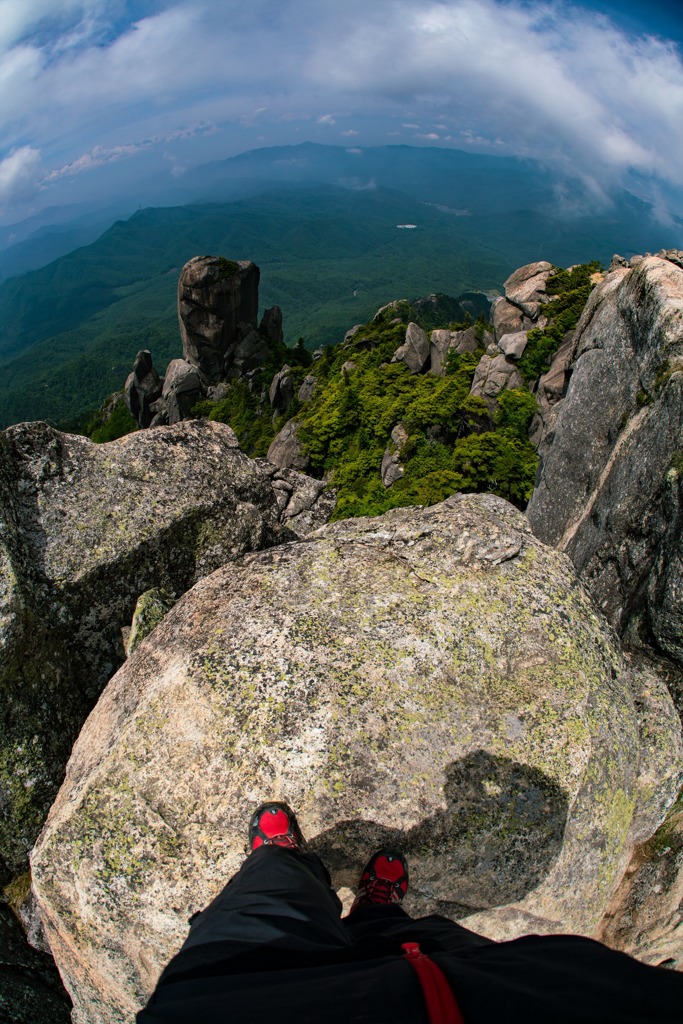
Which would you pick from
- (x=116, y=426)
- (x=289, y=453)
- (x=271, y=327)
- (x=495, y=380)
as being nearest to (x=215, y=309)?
(x=271, y=327)

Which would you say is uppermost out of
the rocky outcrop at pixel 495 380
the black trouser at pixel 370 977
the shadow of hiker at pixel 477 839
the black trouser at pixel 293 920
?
the black trouser at pixel 370 977


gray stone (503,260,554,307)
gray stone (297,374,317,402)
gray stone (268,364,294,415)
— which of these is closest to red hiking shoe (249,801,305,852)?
gray stone (503,260,554,307)

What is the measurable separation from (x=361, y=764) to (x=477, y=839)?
1525 mm

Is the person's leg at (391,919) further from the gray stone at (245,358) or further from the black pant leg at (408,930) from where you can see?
the gray stone at (245,358)

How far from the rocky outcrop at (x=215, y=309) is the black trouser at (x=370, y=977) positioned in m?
70.6

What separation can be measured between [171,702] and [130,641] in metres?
1.96

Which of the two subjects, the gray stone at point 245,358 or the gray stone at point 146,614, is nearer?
the gray stone at point 146,614

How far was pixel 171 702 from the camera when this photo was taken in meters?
6.46

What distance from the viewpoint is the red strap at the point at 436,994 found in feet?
8.09

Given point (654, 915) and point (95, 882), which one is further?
point (654, 915)

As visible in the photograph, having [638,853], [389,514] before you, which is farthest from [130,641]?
[638,853]

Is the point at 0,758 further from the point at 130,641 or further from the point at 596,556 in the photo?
the point at 596,556

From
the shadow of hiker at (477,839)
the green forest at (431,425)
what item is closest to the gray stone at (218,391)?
the green forest at (431,425)

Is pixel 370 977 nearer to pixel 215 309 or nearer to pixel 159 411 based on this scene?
pixel 215 309
